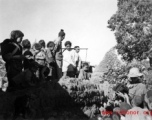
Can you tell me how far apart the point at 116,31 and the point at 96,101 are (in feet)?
57.2

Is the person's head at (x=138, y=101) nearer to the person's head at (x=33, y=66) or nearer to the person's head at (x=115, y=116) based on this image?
the person's head at (x=115, y=116)

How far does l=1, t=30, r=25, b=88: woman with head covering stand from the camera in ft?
17.2

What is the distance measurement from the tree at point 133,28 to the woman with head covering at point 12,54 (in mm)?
17130

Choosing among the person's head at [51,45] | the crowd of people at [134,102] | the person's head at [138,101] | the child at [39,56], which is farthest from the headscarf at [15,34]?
the person's head at [138,101]

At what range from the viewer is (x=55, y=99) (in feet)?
17.0

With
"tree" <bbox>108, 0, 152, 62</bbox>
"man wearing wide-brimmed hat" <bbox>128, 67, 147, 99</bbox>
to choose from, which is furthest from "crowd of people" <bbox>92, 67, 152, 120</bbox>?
"tree" <bbox>108, 0, 152, 62</bbox>

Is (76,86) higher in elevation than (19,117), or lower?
higher

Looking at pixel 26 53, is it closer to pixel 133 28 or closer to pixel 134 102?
pixel 134 102

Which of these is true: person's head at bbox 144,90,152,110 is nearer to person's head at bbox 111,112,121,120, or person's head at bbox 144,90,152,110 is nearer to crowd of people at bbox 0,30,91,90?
person's head at bbox 111,112,121,120

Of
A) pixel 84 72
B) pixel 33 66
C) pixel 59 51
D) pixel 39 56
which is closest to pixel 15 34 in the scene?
pixel 33 66

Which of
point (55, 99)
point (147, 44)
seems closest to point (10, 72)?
point (55, 99)

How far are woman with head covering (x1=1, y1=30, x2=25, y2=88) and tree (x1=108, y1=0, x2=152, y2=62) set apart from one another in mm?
17130

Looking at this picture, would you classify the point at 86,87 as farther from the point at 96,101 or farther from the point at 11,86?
the point at 11,86

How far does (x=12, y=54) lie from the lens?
524cm
